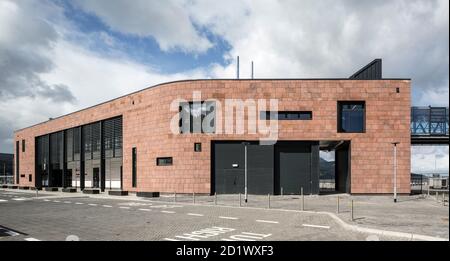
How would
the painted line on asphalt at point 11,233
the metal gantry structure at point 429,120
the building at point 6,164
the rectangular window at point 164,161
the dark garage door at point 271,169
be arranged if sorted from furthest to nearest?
the building at point 6,164 → the metal gantry structure at point 429,120 → the rectangular window at point 164,161 → the dark garage door at point 271,169 → the painted line on asphalt at point 11,233

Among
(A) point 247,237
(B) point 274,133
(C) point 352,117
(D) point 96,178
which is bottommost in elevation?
(D) point 96,178

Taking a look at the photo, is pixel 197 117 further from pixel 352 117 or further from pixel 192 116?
pixel 352 117

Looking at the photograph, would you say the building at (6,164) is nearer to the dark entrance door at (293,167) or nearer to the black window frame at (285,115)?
the black window frame at (285,115)

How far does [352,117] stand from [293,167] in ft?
24.4

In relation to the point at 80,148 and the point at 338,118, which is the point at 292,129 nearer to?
the point at 338,118

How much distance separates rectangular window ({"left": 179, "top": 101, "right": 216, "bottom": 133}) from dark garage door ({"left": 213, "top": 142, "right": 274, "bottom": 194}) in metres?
2.14

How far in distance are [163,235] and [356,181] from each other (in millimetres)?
24764

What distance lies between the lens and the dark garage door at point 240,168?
35062 mm

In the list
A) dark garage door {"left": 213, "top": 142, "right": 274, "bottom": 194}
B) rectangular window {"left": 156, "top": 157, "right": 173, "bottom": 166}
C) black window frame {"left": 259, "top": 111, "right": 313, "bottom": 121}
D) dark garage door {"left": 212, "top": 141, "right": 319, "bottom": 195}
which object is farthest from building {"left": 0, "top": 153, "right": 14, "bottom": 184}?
black window frame {"left": 259, "top": 111, "right": 313, "bottom": 121}

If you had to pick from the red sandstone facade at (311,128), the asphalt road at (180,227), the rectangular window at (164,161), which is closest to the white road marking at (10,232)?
the asphalt road at (180,227)

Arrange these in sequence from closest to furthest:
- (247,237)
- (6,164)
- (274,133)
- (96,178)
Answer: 1. (247,237)
2. (274,133)
3. (96,178)
4. (6,164)

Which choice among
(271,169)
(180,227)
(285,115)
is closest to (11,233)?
(180,227)

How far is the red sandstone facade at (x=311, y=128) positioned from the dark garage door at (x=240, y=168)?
1.04m

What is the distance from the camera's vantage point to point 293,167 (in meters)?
35.2
